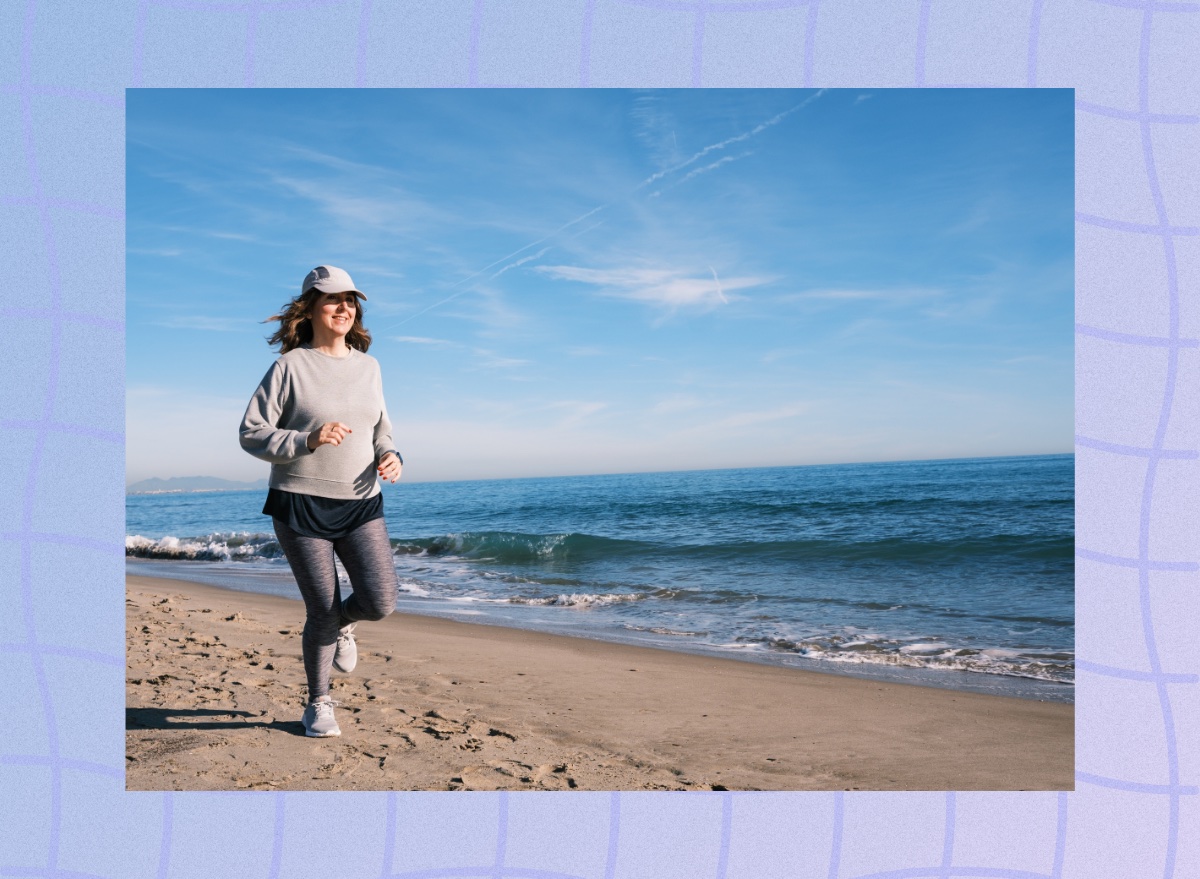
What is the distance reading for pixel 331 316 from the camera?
2490 millimetres

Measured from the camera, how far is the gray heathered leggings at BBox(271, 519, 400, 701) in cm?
242

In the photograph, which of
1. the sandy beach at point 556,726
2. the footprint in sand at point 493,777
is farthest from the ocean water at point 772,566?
the footprint in sand at point 493,777

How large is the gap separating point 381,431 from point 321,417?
0.19 metres

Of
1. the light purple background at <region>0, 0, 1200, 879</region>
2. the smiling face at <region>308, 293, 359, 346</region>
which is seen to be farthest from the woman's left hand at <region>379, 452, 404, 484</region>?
the light purple background at <region>0, 0, 1200, 879</region>

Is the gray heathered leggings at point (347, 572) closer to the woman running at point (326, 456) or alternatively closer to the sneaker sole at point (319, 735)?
the woman running at point (326, 456)

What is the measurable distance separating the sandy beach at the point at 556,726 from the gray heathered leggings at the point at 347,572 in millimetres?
430

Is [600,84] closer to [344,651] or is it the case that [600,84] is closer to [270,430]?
[270,430]

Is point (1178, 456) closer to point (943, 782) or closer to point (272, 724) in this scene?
point (943, 782)

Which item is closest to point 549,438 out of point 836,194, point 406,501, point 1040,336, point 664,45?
point 836,194

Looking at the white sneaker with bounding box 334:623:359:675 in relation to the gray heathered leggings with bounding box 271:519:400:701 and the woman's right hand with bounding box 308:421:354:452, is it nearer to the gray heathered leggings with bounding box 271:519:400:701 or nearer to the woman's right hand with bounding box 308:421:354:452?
the gray heathered leggings with bounding box 271:519:400:701

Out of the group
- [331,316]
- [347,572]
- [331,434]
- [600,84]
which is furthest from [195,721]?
[600,84]

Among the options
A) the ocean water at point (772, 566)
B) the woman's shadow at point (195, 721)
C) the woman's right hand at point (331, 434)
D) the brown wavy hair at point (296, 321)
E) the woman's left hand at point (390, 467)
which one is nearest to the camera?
the woman's right hand at point (331, 434)

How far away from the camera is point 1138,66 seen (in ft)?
8.23

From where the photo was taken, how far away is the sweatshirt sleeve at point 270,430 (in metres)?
2.28
